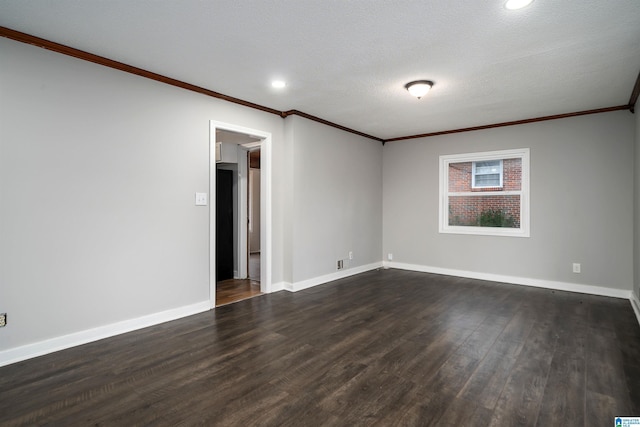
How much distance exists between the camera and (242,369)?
2.39m

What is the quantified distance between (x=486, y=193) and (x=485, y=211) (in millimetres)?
292

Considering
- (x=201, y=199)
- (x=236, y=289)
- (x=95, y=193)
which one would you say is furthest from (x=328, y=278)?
(x=95, y=193)

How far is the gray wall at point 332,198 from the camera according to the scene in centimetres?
462

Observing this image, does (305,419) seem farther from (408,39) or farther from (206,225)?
(408,39)

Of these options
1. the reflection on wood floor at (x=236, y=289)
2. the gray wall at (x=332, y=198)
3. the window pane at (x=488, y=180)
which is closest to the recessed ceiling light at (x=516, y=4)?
the gray wall at (x=332, y=198)

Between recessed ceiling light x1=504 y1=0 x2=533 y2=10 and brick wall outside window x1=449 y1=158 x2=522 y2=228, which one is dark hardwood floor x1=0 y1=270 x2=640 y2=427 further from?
recessed ceiling light x1=504 y1=0 x2=533 y2=10

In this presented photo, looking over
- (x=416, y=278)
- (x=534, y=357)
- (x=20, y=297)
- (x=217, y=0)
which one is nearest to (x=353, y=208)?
(x=416, y=278)

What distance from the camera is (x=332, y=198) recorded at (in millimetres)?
5180

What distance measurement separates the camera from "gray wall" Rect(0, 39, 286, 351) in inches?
98.0

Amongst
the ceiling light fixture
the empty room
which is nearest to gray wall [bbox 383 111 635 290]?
the empty room

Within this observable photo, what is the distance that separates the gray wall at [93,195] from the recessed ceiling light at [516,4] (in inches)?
116

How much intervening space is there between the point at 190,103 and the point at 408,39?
7.63 feet

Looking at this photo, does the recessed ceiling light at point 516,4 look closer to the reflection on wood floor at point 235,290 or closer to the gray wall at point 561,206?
the gray wall at point 561,206

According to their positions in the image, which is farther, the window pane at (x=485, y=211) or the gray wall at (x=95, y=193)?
the window pane at (x=485, y=211)
